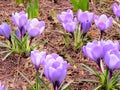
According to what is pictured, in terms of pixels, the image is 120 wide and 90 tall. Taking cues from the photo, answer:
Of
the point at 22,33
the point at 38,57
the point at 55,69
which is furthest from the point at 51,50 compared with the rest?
the point at 55,69

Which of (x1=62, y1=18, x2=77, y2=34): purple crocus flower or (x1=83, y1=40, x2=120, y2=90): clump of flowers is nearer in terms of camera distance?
(x1=83, y1=40, x2=120, y2=90): clump of flowers

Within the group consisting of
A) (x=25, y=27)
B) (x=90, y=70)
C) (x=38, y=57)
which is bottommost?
(x=90, y=70)

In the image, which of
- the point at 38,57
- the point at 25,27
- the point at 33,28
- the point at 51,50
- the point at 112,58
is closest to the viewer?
the point at 112,58

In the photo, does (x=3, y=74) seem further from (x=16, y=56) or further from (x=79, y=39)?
(x=79, y=39)

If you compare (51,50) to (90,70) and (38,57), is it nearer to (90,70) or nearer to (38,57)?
(90,70)

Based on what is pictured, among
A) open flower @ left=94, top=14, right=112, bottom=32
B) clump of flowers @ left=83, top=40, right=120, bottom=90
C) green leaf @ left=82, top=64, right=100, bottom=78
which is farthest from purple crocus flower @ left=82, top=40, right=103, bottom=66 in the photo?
open flower @ left=94, top=14, right=112, bottom=32

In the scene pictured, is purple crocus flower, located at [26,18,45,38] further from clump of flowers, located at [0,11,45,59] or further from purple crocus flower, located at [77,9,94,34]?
purple crocus flower, located at [77,9,94,34]
